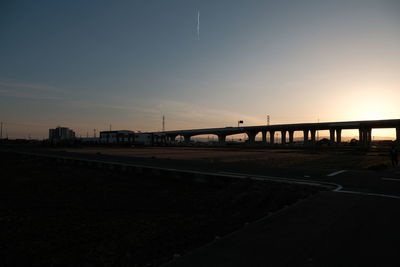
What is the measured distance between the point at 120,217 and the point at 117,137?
9704 centimetres

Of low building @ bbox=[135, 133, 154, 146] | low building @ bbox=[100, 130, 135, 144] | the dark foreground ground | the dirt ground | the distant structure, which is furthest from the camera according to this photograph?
the distant structure

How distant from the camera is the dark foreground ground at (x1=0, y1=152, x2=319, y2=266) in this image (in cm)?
580

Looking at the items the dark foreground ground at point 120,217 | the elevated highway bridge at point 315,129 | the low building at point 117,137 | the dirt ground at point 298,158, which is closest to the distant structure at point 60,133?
the low building at point 117,137

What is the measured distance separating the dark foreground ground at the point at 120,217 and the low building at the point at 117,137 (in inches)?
3305

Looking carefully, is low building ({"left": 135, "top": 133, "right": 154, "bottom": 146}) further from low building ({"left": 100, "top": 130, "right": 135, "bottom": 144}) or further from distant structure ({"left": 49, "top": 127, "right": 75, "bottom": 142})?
distant structure ({"left": 49, "top": 127, "right": 75, "bottom": 142})

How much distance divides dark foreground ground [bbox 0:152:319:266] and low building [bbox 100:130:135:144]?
84.0m

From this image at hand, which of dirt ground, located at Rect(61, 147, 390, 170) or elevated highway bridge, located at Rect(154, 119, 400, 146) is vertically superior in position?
elevated highway bridge, located at Rect(154, 119, 400, 146)

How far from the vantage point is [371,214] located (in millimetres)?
6633

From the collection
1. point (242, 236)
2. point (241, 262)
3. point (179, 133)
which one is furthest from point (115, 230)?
point (179, 133)

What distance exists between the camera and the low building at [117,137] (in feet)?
321

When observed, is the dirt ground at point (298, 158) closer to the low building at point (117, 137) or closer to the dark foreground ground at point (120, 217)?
the dark foreground ground at point (120, 217)

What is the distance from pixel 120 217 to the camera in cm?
880

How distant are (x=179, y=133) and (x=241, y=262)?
13033 centimetres

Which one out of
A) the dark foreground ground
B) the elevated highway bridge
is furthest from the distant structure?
the dark foreground ground
